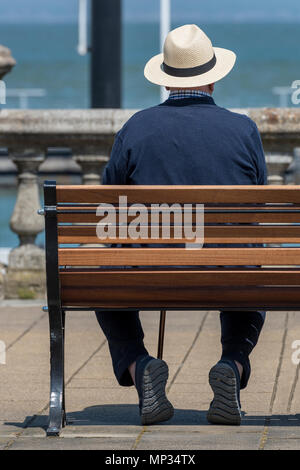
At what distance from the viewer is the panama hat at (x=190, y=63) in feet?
15.4

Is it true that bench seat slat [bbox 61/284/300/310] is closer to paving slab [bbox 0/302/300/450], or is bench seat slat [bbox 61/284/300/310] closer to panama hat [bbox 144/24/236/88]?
paving slab [bbox 0/302/300/450]

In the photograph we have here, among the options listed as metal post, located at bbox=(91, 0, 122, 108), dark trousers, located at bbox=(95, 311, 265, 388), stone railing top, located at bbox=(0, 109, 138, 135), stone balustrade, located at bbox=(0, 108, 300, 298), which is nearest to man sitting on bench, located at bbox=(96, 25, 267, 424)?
dark trousers, located at bbox=(95, 311, 265, 388)

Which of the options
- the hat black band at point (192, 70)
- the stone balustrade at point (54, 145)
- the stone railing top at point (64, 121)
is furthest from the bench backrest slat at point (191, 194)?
the stone railing top at point (64, 121)

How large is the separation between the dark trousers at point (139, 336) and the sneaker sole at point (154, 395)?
160 millimetres

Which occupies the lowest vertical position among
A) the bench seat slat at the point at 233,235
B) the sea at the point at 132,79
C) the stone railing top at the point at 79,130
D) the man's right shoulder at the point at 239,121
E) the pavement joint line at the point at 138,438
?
the sea at the point at 132,79

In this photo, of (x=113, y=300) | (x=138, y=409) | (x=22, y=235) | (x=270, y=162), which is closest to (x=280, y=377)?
(x=138, y=409)

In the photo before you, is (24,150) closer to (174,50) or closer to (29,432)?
(174,50)

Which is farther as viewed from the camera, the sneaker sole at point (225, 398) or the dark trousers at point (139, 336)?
the dark trousers at point (139, 336)

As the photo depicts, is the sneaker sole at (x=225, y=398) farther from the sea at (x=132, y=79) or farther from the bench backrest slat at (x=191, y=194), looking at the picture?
the sea at (x=132, y=79)

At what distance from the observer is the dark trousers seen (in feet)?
15.1

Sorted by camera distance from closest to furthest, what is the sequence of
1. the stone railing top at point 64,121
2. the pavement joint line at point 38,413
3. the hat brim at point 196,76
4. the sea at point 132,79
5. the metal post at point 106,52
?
1. the pavement joint line at point 38,413
2. the hat brim at point 196,76
3. the stone railing top at point 64,121
4. the metal post at point 106,52
5. the sea at point 132,79

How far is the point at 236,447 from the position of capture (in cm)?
398

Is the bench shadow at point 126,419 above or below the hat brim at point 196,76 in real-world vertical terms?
below

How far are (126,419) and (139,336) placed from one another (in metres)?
0.33
